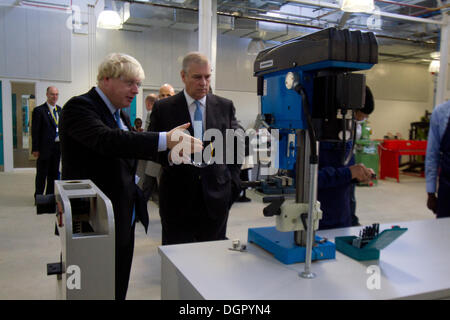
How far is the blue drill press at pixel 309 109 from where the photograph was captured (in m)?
1.01

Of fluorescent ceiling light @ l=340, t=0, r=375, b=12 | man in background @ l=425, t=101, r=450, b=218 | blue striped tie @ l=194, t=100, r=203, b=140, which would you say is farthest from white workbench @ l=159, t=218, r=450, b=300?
fluorescent ceiling light @ l=340, t=0, r=375, b=12

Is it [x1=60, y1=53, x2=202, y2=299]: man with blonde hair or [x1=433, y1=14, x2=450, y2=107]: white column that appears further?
[x1=433, y1=14, x2=450, y2=107]: white column

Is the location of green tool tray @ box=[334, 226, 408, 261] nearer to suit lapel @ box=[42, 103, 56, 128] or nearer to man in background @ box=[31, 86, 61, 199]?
man in background @ box=[31, 86, 61, 199]

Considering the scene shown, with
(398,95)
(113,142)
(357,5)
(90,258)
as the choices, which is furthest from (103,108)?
(398,95)

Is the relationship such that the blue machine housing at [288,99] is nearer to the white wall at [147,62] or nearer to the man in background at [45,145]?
the man in background at [45,145]

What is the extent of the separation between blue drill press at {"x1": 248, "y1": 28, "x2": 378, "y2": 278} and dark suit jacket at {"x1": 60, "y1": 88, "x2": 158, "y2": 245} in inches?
18.8

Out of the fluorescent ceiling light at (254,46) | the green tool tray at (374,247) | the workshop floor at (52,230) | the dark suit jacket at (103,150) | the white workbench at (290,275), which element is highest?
the fluorescent ceiling light at (254,46)

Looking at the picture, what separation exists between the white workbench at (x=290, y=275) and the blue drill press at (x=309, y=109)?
54 mm

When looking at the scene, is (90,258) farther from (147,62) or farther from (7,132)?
(7,132)

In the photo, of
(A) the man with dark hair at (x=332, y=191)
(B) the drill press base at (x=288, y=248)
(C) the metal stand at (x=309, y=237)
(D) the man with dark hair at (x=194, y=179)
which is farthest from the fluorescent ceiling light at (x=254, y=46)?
(C) the metal stand at (x=309, y=237)

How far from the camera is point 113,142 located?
1303 millimetres

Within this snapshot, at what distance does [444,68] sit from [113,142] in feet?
19.9

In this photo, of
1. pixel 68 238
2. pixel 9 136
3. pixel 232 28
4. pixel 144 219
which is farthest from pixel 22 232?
pixel 232 28

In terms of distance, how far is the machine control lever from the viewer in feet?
3.45
